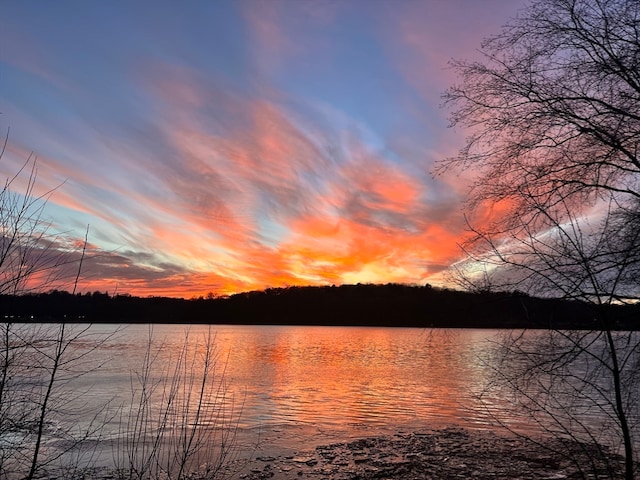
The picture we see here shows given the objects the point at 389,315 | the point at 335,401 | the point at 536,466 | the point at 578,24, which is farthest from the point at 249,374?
the point at 389,315

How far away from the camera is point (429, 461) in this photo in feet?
42.9

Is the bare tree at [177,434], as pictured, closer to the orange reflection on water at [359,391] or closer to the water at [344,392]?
the water at [344,392]

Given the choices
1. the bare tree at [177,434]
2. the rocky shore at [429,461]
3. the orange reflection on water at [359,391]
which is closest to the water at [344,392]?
the orange reflection on water at [359,391]

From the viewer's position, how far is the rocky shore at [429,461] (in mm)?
11766

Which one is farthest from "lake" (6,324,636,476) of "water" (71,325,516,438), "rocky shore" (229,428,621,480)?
"rocky shore" (229,428,621,480)

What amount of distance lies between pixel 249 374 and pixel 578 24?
36.8 m

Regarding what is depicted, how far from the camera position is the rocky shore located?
1177 centimetres

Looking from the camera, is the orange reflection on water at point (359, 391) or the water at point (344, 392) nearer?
the water at point (344, 392)

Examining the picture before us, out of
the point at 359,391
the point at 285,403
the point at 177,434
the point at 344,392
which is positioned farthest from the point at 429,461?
the point at 359,391

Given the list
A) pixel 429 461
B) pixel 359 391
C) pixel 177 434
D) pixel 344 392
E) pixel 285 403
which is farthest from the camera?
pixel 359 391

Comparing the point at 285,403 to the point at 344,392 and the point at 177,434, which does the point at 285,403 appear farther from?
the point at 177,434

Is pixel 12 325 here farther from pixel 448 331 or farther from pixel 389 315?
pixel 389 315

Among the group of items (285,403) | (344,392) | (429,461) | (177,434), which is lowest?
(177,434)

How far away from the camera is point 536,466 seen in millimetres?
12602
